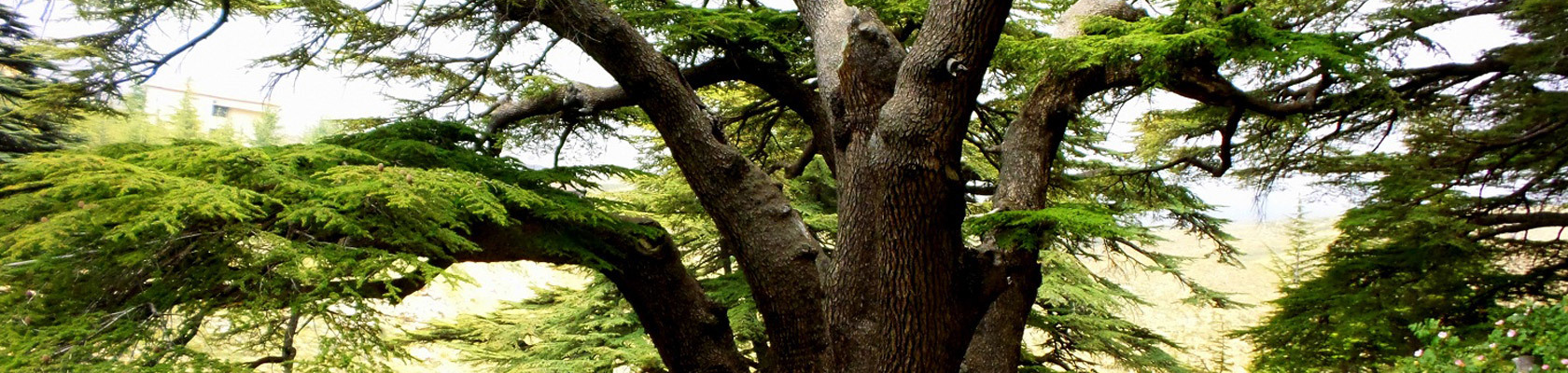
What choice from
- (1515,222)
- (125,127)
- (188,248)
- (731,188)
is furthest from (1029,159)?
(125,127)

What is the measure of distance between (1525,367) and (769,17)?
155 inches

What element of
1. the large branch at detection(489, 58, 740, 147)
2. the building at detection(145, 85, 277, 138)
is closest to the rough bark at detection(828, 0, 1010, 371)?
the large branch at detection(489, 58, 740, 147)

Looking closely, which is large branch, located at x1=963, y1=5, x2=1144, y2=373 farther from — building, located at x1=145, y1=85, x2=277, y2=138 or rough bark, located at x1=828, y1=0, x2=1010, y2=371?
building, located at x1=145, y1=85, x2=277, y2=138

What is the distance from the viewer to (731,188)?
11.9 ft

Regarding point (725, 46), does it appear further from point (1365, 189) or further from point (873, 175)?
point (1365, 189)

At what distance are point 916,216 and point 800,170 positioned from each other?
10.3ft

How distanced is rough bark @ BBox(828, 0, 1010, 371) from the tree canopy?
0.01 m

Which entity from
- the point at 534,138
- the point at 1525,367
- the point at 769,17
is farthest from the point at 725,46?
the point at 1525,367

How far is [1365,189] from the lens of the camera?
5344 mm

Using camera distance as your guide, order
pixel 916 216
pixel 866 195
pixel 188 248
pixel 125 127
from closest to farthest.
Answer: pixel 188 248 → pixel 916 216 → pixel 866 195 → pixel 125 127

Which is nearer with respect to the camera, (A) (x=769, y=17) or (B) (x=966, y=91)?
(B) (x=966, y=91)

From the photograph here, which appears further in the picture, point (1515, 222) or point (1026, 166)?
point (1515, 222)

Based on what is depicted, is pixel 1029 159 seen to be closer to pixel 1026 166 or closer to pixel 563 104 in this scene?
pixel 1026 166

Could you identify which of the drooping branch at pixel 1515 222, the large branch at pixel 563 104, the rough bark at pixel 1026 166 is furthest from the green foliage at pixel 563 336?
the drooping branch at pixel 1515 222
